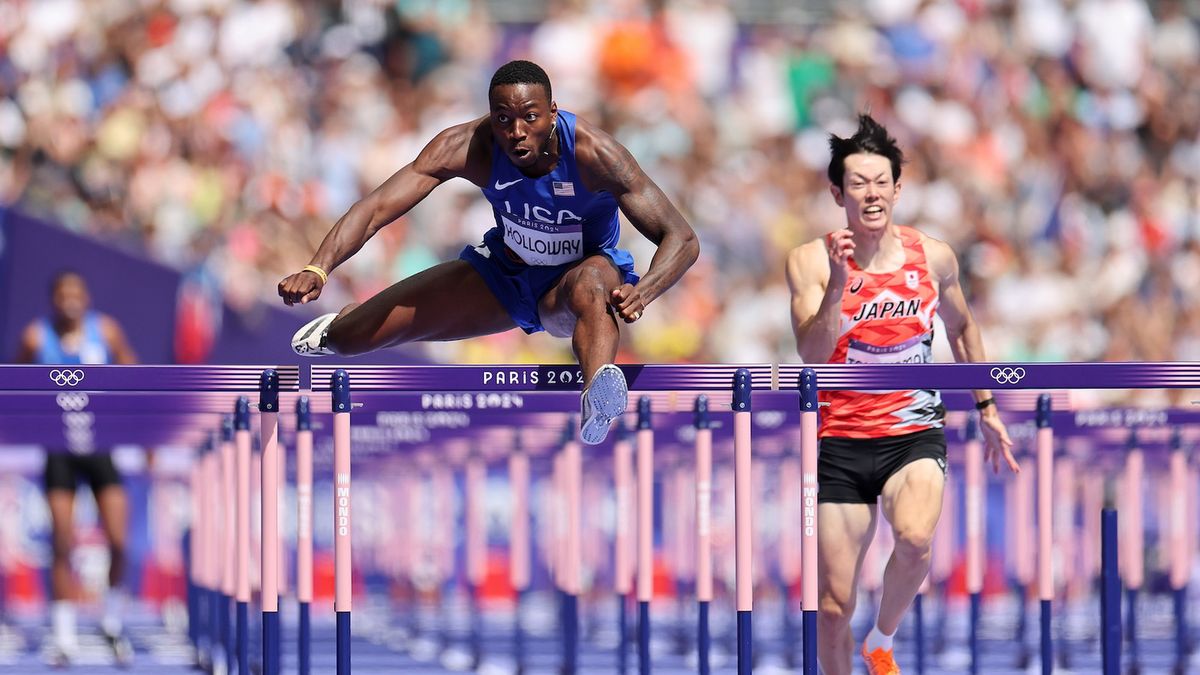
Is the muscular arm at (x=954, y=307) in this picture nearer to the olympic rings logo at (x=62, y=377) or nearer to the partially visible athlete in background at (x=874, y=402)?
the partially visible athlete in background at (x=874, y=402)

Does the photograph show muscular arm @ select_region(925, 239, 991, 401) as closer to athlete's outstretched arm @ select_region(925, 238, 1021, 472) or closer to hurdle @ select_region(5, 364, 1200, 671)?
athlete's outstretched arm @ select_region(925, 238, 1021, 472)

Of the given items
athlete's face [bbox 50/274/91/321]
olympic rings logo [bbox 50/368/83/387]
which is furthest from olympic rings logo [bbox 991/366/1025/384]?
athlete's face [bbox 50/274/91/321]

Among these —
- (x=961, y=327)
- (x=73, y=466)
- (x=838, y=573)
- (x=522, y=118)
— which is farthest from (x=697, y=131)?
(x=522, y=118)

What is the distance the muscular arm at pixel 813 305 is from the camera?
721 cm

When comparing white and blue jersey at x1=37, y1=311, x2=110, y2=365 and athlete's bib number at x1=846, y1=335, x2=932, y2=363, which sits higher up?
white and blue jersey at x1=37, y1=311, x2=110, y2=365

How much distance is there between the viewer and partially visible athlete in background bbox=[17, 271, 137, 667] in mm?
11352

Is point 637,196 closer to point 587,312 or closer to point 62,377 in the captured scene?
point 587,312

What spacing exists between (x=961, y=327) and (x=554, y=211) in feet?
5.78

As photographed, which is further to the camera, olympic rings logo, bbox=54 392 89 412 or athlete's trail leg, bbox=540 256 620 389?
olympic rings logo, bbox=54 392 89 412

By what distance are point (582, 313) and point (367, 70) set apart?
11204 mm

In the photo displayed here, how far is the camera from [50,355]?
11477 mm

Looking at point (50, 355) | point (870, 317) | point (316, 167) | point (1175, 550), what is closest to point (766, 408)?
point (870, 317)

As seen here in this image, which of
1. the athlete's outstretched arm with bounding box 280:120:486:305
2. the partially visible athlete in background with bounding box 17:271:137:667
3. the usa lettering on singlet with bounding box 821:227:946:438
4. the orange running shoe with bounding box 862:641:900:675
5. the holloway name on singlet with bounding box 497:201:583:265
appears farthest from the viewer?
the partially visible athlete in background with bounding box 17:271:137:667

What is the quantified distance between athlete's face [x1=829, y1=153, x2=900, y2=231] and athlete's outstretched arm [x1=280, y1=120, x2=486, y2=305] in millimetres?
1448
